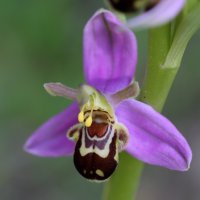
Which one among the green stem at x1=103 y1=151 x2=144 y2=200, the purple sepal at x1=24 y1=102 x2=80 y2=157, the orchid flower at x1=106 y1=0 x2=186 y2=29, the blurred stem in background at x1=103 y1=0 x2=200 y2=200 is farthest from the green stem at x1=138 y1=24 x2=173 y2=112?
the purple sepal at x1=24 y1=102 x2=80 y2=157

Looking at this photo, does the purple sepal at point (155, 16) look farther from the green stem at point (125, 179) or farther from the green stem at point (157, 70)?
the green stem at point (125, 179)

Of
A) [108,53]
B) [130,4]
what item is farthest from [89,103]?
[130,4]

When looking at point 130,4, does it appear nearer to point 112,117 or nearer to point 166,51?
point 166,51

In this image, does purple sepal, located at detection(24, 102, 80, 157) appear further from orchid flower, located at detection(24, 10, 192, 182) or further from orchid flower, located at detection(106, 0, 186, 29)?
orchid flower, located at detection(106, 0, 186, 29)

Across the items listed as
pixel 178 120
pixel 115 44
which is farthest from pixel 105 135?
pixel 178 120

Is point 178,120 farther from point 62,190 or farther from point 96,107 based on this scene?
point 96,107

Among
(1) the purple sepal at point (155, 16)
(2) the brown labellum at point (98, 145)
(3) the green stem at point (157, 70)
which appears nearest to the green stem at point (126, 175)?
(3) the green stem at point (157, 70)
